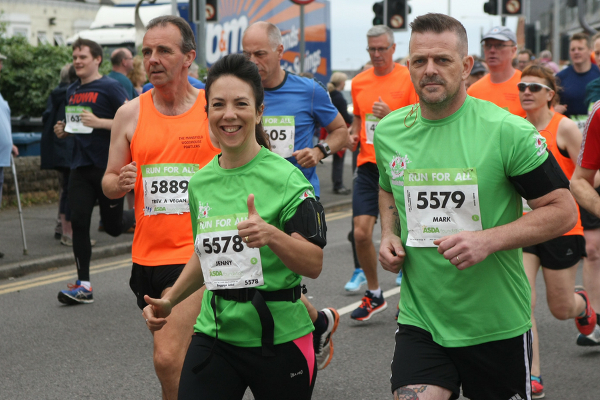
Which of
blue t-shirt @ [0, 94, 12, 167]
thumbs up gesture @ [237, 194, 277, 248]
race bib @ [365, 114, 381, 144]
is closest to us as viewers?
thumbs up gesture @ [237, 194, 277, 248]

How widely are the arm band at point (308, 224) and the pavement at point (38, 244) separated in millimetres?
6460

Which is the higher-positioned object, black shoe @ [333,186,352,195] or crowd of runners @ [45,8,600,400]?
crowd of runners @ [45,8,600,400]

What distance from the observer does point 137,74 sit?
11586 mm

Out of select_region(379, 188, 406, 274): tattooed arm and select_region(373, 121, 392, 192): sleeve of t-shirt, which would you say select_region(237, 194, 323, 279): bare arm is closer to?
select_region(379, 188, 406, 274): tattooed arm

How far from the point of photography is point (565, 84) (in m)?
9.66

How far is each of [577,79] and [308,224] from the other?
7.57 m

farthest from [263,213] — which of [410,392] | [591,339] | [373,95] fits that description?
[373,95]

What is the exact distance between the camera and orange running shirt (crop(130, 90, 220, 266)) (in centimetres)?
405

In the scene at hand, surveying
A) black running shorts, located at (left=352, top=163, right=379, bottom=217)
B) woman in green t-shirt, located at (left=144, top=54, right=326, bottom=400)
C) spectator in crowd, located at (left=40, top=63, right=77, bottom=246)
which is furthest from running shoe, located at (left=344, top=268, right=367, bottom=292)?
woman in green t-shirt, located at (left=144, top=54, right=326, bottom=400)

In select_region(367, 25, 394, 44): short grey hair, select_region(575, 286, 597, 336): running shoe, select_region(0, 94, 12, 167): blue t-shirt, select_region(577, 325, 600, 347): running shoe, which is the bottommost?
select_region(577, 325, 600, 347): running shoe

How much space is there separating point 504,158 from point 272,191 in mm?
846

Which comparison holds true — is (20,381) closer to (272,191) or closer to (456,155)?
(272,191)

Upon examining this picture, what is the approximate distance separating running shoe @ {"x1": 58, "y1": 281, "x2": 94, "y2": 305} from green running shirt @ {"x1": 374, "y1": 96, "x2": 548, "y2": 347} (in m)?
4.82

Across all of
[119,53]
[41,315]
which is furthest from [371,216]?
[119,53]
